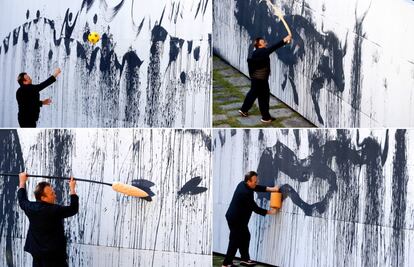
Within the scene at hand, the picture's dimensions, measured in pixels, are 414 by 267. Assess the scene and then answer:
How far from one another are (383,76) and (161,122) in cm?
312

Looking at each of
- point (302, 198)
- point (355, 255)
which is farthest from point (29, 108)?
A: point (355, 255)

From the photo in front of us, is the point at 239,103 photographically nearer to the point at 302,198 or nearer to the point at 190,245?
the point at 302,198

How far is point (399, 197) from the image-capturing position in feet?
33.0

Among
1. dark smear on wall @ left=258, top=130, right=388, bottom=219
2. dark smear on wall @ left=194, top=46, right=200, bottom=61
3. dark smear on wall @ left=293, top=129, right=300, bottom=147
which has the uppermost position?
dark smear on wall @ left=194, top=46, right=200, bottom=61

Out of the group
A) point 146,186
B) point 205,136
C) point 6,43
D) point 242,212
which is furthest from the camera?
point 6,43

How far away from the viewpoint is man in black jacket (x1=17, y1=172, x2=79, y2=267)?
9.86 meters

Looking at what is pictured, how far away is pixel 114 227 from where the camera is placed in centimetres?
1050

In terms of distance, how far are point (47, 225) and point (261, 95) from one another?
548cm

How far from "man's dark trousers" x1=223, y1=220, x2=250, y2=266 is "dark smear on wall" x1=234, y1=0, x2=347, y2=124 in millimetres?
2414

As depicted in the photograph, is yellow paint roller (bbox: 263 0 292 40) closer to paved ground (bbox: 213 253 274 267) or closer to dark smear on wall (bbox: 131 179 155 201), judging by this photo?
paved ground (bbox: 213 253 274 267)

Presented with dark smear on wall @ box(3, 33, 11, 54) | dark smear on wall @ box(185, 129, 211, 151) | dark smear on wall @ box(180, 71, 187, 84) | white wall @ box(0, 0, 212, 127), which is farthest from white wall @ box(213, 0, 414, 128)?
dark smear on wall @ box(3, 33, 11, 54)

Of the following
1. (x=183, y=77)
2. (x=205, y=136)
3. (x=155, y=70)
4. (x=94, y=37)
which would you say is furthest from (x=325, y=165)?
(x=94, y=37)

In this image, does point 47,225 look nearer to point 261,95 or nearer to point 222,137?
point 222,137

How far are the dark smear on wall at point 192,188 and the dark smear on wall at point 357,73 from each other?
3.50 m
